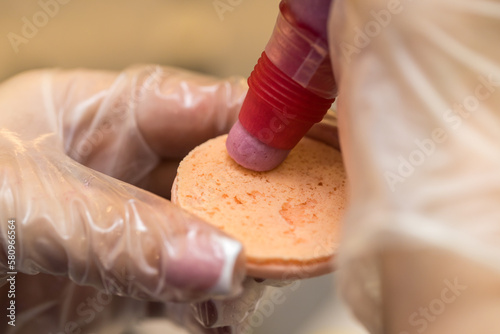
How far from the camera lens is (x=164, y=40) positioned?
1.29 m

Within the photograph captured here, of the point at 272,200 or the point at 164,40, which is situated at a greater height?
the point at 272,200

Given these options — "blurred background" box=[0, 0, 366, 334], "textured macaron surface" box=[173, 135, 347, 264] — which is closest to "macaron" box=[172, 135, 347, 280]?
"textured macaron surface" box=[173, 135, 347, 264]

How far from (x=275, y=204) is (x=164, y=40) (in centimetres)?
81

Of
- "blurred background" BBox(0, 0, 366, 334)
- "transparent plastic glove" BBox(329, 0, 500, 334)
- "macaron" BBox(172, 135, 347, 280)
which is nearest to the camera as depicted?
"transparent plastic glove" BBox(329, 0, 500, 334)

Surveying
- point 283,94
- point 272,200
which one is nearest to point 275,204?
point 272,200

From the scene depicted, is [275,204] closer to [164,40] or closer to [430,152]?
[430,152]

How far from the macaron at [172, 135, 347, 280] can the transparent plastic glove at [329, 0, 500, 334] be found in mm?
92

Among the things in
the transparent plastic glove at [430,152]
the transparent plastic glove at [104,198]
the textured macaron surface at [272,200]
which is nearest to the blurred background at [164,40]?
the transparent plastic glove at [104,198]

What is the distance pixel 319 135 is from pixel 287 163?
0.40 ft

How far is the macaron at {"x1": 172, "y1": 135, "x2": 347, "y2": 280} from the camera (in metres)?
0.58

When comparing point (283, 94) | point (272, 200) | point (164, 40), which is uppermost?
point (283, 94)

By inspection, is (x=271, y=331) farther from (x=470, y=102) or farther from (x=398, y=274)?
(x=470, y=102)

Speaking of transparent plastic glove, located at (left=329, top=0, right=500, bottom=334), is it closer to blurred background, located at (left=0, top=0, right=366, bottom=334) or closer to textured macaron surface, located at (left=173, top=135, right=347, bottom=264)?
textured macaron surface, located at (left=173, top=135, right=347, bottom=264)

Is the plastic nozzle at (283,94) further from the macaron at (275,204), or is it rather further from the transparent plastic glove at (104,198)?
the transparent plastic glove at (104,198)
